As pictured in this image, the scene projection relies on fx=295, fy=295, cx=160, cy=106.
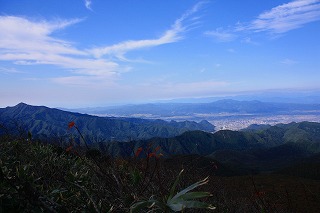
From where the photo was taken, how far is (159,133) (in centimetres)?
19375

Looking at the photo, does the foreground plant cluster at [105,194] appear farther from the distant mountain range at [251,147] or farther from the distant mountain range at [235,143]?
the distant mountain range at [251,147]

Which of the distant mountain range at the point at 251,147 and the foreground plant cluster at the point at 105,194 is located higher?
the foreground plant cluster at the point at 105,194

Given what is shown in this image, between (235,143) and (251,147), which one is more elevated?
(235,143)

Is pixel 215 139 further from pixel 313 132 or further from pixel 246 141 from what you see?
pixel 313 132

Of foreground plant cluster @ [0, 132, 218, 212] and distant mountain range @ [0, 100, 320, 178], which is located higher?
foreground plant cluster @ [0, 132, 218, 212]

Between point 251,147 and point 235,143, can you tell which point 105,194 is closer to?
point 251,147

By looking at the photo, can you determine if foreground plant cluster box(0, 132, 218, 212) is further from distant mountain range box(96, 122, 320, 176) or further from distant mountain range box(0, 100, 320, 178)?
distant mountain range box(96, 122, 320, 176)

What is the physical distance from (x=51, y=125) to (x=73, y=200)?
179189 mm

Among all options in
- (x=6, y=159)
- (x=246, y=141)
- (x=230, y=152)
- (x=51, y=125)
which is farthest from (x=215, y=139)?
(x=6, y=159)

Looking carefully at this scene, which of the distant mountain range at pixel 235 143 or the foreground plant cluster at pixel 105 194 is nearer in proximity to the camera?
the foreground plant cluster at pixel 105 194

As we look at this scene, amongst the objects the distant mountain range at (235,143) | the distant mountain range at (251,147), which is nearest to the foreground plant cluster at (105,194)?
the distant mountain range at (235,143)

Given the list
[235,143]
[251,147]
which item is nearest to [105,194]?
[251,147]

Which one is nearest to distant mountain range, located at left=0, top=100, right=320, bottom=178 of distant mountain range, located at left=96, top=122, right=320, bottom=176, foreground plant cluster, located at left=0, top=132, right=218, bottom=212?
distant mountain range, located at left=96, top=122, right=320, bottom=176

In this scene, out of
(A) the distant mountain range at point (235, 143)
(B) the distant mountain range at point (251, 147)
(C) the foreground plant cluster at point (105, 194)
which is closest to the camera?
(C) the foreground plant cluster at point (105, 194)
